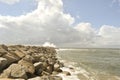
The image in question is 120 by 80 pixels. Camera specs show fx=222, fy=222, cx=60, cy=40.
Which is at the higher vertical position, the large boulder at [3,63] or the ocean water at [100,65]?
the large boulder at [3,63]

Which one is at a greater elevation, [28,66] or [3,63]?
[3,63]

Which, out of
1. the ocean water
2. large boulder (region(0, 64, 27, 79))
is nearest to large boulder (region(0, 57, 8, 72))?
large boulder (region(0, 64, 27, 79))

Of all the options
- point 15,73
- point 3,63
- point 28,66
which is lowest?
point 15,73

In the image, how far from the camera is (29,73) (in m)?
20.0

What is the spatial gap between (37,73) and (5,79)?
6425 mm

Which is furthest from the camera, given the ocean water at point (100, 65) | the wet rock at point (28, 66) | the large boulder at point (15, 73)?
the ocean water at point (100, 65)

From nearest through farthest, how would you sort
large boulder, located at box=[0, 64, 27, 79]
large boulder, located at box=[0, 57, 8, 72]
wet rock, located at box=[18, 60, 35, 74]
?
large boulder, located at box=[0, 64, 27, 79]
large boulder, located at box=[0, 57, 8, 72]
wet rock, located at box=[18, 60, 35, 74]

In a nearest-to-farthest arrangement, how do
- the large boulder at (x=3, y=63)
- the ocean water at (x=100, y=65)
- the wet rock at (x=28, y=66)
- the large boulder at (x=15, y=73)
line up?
the large boulder at (x=15, y=73), the large boulder at (x=3, y=63), the wet rock at (x=28, y=66), the ocean water at (x=100, y=65)

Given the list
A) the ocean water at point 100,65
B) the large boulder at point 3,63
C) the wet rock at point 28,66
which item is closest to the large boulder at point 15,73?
the wet rock at point 28,66

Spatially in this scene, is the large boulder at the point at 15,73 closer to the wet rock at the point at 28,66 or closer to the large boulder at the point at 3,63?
the wet rock at the point at 28,66

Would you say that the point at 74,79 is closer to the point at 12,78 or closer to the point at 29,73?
the point at 29,73

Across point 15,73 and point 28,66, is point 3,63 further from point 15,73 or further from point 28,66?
point 15,73

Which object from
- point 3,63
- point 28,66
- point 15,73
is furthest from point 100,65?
point 15,73

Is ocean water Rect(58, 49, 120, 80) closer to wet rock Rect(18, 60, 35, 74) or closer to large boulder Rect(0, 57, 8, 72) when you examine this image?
wet rock Rect(18, 60, 35, 74)
